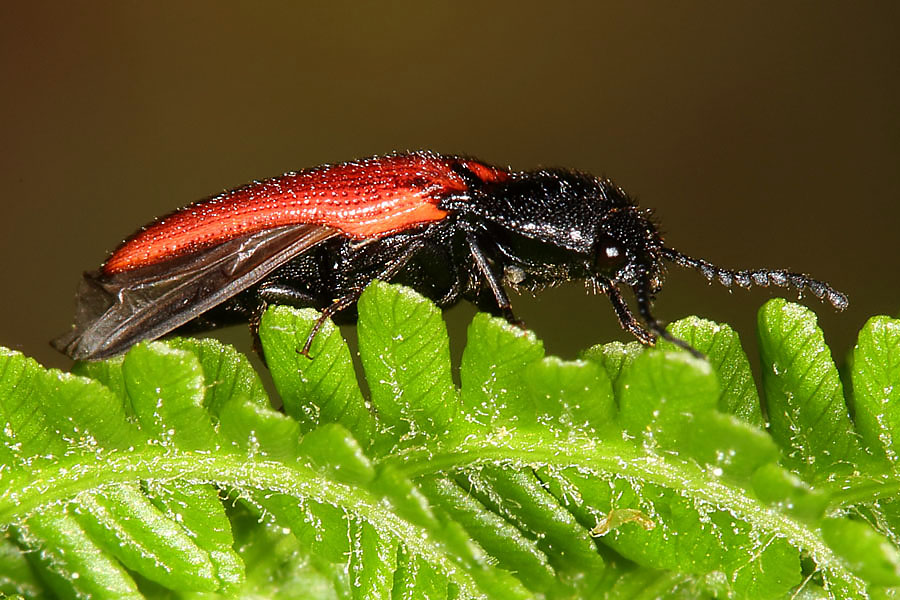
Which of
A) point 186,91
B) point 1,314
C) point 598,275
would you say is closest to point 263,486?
point 598,275

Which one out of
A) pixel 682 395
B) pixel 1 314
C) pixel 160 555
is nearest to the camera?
pixel 682 395

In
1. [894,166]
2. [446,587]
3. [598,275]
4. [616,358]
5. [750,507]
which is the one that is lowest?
[446,587]

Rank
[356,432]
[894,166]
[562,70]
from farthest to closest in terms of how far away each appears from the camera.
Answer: [562,70] < [894,166] < [356,432]

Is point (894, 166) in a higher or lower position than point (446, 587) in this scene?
higher

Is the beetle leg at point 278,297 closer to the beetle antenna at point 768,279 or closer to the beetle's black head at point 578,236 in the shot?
the beetle's black head at point 578,236

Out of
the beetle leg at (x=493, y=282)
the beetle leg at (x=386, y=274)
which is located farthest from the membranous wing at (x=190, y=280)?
the beetle leg at (x=493, y=282)

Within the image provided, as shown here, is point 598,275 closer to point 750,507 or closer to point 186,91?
point 750,507

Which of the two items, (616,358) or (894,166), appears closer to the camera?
(616,358)

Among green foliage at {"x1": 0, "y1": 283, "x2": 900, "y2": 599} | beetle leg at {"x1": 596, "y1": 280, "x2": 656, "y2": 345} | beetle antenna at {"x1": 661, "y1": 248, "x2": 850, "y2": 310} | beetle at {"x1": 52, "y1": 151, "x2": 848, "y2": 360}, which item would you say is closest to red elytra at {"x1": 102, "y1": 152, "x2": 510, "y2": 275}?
beetle at {"x1": 52, "y1": 151, "x2": 848, "y2": 360}
